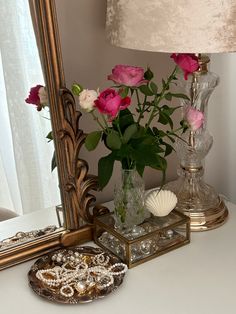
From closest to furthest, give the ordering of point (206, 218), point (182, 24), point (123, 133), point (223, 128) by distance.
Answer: point (182, 24), point (123, 133), point (206, 218), point (223, 128)

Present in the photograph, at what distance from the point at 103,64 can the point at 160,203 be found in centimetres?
34

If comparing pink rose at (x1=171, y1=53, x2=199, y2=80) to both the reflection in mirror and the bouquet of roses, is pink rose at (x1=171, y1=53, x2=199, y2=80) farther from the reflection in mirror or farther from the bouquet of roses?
the reflection in mirror

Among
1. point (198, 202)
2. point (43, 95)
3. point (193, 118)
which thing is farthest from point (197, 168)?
point (43, 95)

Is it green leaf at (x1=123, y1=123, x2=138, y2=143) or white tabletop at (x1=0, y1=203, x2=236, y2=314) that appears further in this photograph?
green leaf at (x1=123, y1=123, x2=138, y2=143)

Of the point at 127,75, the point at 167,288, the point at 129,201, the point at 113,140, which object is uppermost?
the point at 127,75

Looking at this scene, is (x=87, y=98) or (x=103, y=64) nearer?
(x=87, y=98)

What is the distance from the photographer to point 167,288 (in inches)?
34.3

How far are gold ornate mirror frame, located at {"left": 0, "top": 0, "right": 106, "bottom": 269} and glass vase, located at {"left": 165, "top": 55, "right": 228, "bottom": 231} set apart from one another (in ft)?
0.71

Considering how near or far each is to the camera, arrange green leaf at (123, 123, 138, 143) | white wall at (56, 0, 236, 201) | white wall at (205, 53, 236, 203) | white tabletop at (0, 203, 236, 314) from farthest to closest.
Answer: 1. white wall at (205, 53, 236, 203)
2. white wall at (56, 0, 236, 201)
3. green leaf at (123, 123, 138, 143)
4. white tabletop at (0, 203, 236, 314)

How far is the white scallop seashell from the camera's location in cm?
101

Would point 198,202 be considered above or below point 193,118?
below

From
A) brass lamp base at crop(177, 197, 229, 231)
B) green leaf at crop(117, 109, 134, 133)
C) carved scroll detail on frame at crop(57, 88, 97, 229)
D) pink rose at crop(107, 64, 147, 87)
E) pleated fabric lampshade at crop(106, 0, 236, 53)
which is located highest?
pleated fabric lampshade at crop(106, 0, 236, 53)

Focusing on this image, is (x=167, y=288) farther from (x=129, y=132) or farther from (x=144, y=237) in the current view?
(x=129, y=132)

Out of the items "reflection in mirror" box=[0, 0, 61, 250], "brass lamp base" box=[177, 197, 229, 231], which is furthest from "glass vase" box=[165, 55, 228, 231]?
"reflection in mirror" box=[0, 0, 61, 250]
